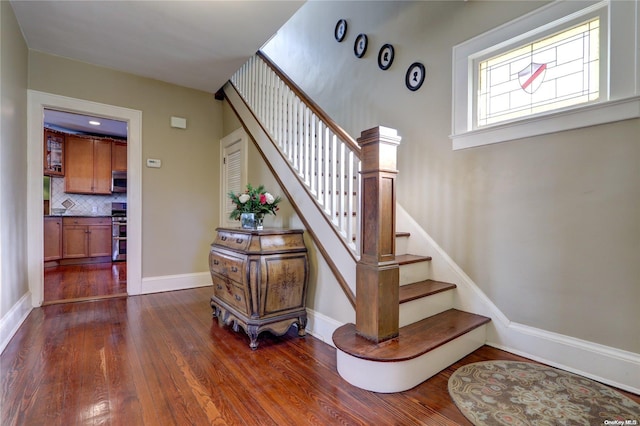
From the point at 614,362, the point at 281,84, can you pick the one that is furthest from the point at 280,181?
the point at 614,362

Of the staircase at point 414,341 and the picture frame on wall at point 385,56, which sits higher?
the picture frame on wall at point 385,56

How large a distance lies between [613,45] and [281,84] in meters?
2.48

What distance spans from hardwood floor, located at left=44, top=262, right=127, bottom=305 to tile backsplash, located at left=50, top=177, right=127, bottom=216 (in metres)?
1.25

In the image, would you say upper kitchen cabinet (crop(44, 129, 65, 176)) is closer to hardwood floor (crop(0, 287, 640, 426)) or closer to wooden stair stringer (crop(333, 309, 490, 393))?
hardwood floor (crop(0, 287, 640, 426))

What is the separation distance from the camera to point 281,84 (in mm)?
3008

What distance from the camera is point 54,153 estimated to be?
5793 millimetres

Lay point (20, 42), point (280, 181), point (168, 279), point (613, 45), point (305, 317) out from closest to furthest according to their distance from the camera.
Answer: point (613, 45) → point (305, 317) → point (20, 42) → point (280, 181) → point (168, 279)

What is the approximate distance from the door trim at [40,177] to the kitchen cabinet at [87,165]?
3.30 m

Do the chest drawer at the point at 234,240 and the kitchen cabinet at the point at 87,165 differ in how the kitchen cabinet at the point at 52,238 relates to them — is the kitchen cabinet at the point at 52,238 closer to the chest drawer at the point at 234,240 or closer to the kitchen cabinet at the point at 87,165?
the kitchen cabinet at the point at 87,165

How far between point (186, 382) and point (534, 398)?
6.33 feet

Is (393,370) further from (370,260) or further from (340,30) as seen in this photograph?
(340,30)

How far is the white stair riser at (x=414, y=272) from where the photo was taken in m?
2.43

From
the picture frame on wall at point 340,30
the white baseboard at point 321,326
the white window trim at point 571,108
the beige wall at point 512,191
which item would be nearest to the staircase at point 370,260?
the white baseboard at point 321,326

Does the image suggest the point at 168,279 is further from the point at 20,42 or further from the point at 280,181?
the point at 20,42
